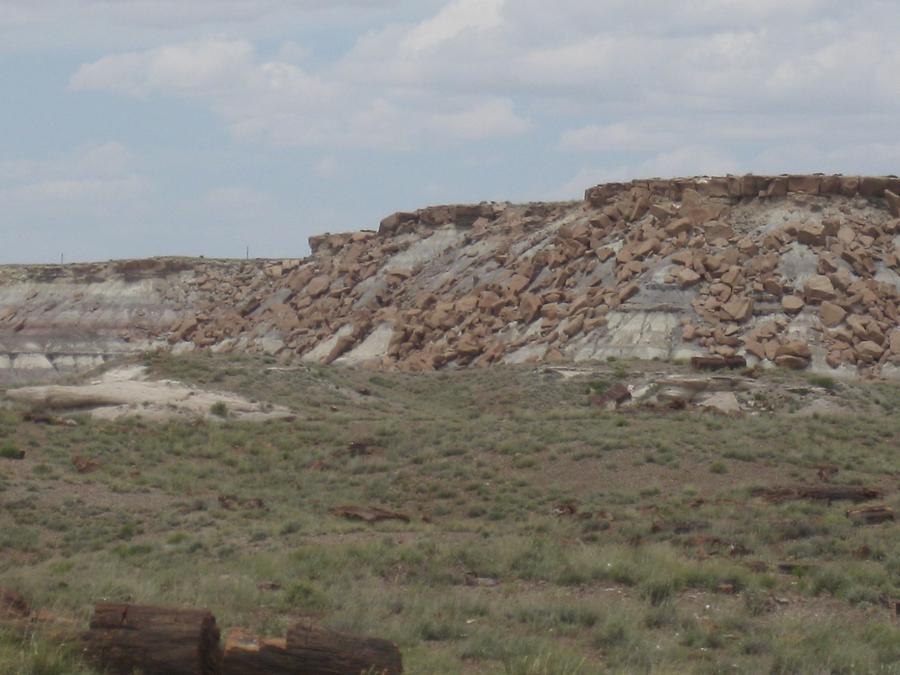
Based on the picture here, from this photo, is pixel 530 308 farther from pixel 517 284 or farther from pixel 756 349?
pixel 756 349

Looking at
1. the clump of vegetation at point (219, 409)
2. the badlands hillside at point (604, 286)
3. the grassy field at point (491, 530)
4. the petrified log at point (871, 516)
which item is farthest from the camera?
the badlands hillside at point (604, 286)

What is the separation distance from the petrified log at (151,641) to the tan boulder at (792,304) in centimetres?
4019

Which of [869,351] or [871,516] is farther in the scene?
[869,351]

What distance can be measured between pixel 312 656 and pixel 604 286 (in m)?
44.3

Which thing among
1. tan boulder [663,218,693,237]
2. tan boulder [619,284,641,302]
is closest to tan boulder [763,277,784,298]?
tan boulder [619,284,641,302]

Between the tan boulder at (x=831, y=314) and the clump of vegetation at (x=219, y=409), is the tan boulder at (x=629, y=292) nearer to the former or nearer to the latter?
the tan boulder at (x=831, y=314)

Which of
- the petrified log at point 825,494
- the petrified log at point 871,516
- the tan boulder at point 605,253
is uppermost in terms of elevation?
the tan boulder at point 605,253

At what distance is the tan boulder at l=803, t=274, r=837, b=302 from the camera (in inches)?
1932

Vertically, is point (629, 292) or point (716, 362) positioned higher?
point (629, 292)

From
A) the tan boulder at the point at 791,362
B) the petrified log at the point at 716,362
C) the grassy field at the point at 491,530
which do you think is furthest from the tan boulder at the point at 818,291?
the grassy field at the point at 491,530

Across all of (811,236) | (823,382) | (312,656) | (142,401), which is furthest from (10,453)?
(811,236)

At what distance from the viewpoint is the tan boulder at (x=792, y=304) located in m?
48.9

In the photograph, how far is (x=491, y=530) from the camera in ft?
70.5

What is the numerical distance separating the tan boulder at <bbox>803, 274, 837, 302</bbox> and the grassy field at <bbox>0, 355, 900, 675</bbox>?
7.95 meters
